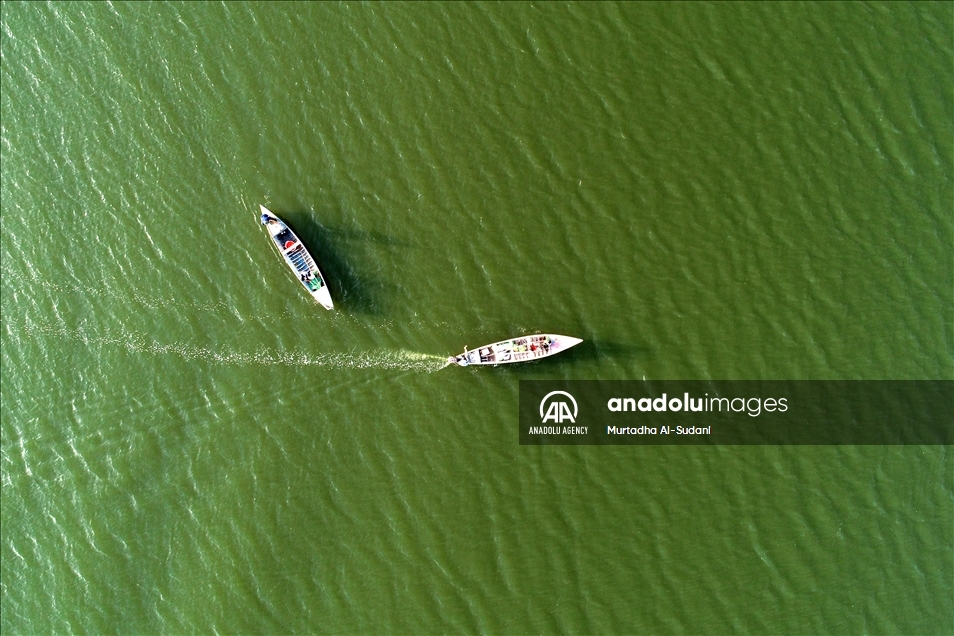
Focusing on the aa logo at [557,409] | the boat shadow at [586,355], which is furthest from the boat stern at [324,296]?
the aa logo at [557,409]

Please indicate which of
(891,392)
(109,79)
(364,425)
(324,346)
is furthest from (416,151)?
(891,392)

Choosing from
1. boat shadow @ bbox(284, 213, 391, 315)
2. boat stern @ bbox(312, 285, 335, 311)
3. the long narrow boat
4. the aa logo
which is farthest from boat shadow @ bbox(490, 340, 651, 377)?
the long narrow boat

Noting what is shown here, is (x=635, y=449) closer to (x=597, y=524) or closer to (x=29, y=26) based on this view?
(x=597, y=524)

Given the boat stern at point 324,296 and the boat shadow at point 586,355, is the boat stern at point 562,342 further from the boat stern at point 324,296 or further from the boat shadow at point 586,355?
the boat stern at point 324,296

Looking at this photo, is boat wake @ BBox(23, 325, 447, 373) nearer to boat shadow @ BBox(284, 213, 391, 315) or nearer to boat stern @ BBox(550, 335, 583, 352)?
boat shadow @ BBox(284, 213, 391, 315)

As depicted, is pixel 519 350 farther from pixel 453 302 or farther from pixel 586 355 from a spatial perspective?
pixel 453 302
